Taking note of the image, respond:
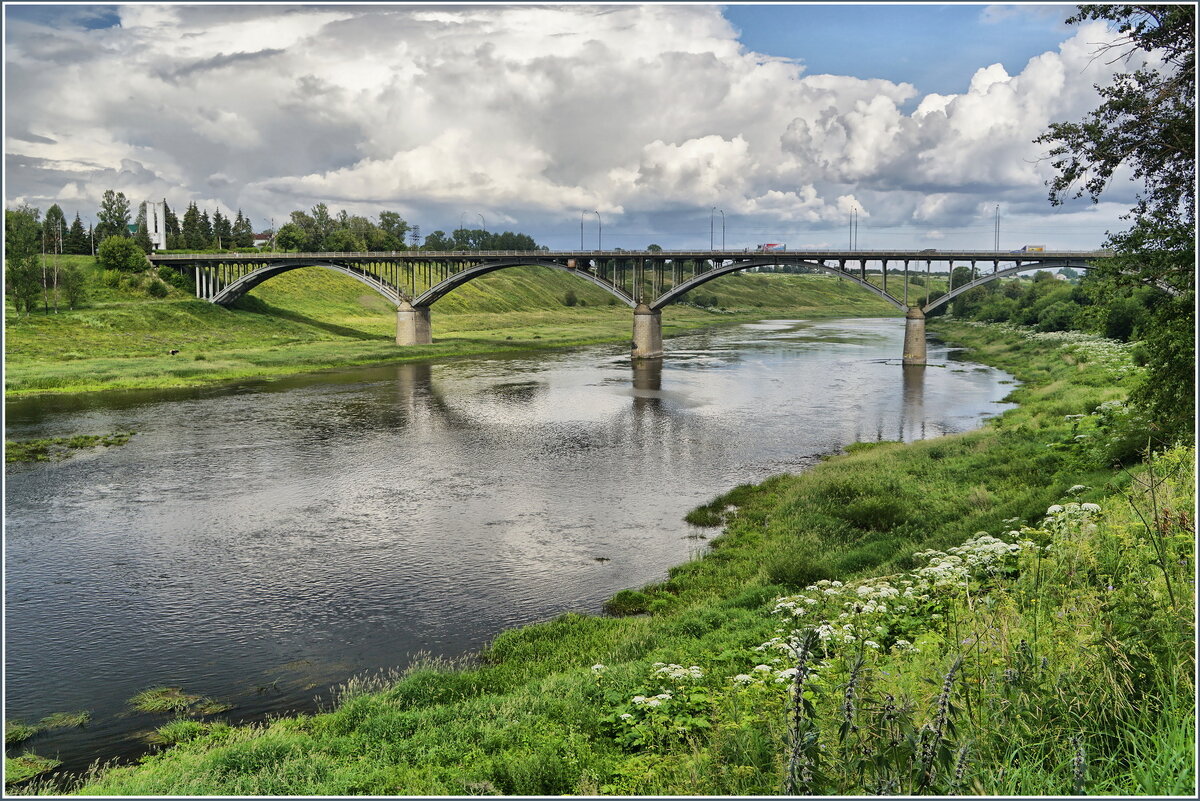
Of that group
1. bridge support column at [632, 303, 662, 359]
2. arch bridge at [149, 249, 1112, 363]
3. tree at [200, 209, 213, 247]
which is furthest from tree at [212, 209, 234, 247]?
bridge support column at [632, 303, 662, 359]

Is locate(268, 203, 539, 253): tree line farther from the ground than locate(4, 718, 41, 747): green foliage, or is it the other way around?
locate(268, 203, 539, 253): tree line

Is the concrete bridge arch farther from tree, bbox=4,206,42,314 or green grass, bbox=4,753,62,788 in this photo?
green grass, bbox=4,753,62,788

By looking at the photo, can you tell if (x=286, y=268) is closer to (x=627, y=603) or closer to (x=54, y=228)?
(x=54, y=228)

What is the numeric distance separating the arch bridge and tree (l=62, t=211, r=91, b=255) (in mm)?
24093

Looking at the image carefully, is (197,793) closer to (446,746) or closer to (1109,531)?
(446,746)

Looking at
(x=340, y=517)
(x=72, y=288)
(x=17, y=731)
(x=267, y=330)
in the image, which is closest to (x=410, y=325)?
(x=267, y=330)

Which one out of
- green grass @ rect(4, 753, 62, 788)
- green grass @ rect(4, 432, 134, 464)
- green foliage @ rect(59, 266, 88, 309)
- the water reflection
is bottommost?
green grass @ rect(4, 753, 62, 788)

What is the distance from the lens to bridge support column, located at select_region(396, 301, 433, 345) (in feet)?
253

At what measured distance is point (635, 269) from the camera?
2886 inches

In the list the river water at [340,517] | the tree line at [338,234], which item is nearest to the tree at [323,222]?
the tree line at [338,234]

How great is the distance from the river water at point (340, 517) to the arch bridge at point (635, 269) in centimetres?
1722

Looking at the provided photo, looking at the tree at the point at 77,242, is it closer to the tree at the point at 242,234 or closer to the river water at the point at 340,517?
the tree at the point at 242,234

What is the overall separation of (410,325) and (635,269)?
2148cm

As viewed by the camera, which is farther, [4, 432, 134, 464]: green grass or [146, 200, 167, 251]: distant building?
[146, 200, 167, 251]: distant building
